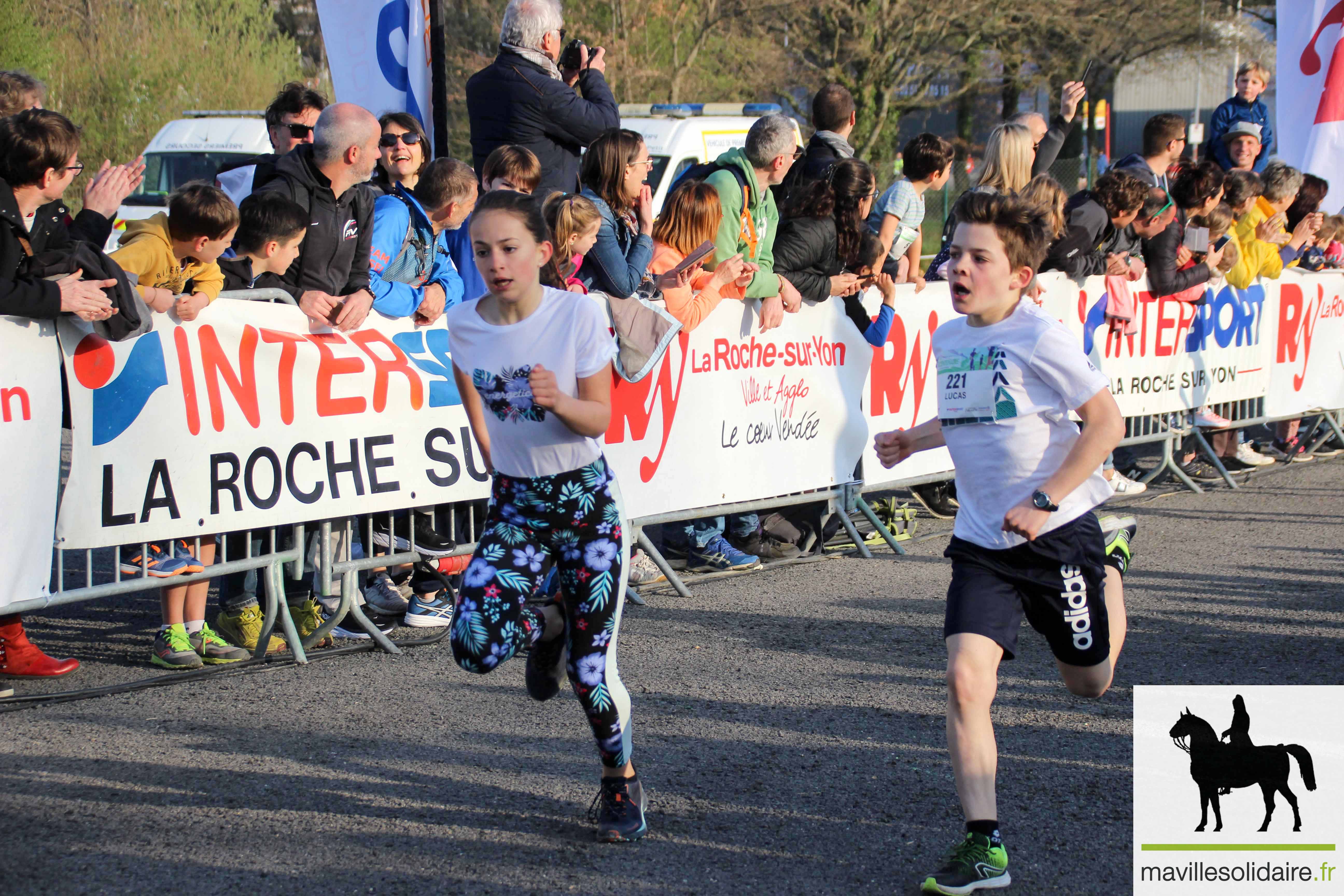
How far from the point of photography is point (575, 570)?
156 inches

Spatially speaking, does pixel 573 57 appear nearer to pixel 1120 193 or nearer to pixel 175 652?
pixel 1120 193

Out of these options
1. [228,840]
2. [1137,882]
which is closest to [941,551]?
[1137,882]

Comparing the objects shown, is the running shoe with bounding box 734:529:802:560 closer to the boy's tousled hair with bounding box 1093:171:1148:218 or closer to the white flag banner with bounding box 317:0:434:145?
the white flag banner with bounding box 317:0:434:145

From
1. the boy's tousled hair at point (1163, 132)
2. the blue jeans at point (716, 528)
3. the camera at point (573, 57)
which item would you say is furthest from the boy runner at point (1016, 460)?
the boy's tousled hair at point (1163, 132)

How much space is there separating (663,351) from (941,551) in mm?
2484

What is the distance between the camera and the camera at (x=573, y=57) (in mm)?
7801

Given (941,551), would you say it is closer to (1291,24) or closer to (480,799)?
(480,799)

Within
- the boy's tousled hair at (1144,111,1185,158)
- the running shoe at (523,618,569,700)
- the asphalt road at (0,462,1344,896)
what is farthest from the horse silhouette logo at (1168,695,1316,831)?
the boy's tousled hair at (1144,111,1185,158)

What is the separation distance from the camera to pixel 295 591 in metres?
6.38

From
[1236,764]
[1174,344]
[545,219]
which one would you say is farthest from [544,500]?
[1174,344]

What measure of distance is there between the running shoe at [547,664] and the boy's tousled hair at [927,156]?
5086 millimetres

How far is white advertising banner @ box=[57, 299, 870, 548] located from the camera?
5371 millimetres

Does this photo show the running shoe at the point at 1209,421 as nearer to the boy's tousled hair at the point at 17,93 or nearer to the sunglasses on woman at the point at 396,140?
the sunglasses on woman at the point at 396,140

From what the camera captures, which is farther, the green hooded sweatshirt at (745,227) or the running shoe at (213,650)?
the green hooded sweatshirt at (745,227)
